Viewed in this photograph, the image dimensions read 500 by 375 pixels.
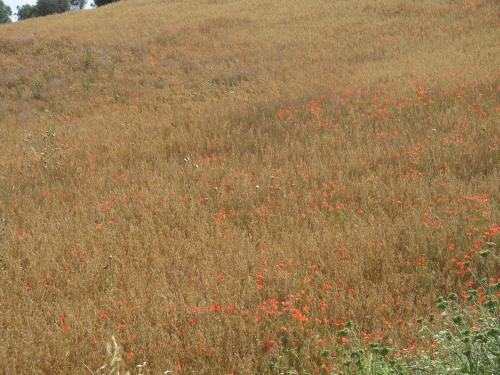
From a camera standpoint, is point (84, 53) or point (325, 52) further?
point (84, 53)

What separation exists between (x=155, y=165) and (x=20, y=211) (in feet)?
8.39

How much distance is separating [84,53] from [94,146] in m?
11.6

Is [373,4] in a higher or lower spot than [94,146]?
higher

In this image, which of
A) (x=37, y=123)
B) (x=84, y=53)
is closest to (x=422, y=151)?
(x=37, y=123)

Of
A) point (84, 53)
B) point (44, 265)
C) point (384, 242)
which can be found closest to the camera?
point (384, 242)

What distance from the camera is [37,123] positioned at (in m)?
15.0

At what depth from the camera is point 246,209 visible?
7.19 metres

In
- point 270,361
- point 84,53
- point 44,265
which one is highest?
point 84,53

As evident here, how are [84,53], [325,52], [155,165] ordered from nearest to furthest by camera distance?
[155,165], [325,52], [84,53]

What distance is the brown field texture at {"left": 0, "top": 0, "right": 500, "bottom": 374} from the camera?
456cm

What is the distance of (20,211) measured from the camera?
790 cm

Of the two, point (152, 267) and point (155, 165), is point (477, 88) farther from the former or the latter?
point (152, 267)

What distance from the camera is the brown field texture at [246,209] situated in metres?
4.56

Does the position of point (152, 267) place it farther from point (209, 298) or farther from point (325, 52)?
point (325, 52)
